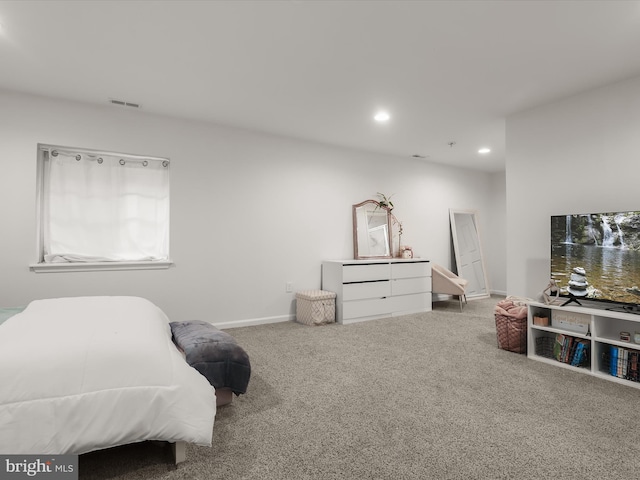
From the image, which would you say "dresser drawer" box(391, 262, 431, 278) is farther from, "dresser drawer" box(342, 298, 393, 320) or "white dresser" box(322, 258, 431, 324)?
"dresser drawer" box(342, 298, 393, 320)

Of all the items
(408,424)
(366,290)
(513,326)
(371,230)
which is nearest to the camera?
(408,424)

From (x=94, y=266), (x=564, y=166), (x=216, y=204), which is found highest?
(x=564, y=166)

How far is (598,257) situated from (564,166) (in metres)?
1.01

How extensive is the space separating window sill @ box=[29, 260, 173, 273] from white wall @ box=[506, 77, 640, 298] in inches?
154

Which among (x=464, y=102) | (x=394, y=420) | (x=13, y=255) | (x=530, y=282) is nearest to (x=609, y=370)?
(x=530, y=282)

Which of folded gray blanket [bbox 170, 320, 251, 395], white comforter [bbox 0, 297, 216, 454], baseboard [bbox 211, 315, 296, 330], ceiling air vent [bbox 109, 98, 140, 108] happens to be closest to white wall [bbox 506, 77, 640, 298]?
baseboard [bbox 211, 315, 296, 330]

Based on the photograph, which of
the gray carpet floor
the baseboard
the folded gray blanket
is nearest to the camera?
the gray carpet floor

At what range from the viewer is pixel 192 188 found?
13.5 feet

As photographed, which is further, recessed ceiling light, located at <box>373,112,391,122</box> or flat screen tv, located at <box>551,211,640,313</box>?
recessed ceiling light, located at <box>373,112,391,122</box>

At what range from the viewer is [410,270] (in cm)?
523

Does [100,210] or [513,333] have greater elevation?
[100,210]

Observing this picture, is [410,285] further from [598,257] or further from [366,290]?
[598,257]

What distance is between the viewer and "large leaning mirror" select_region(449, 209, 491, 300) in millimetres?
6380

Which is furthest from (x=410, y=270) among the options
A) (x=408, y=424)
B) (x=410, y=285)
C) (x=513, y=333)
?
(x=408, y=424)
